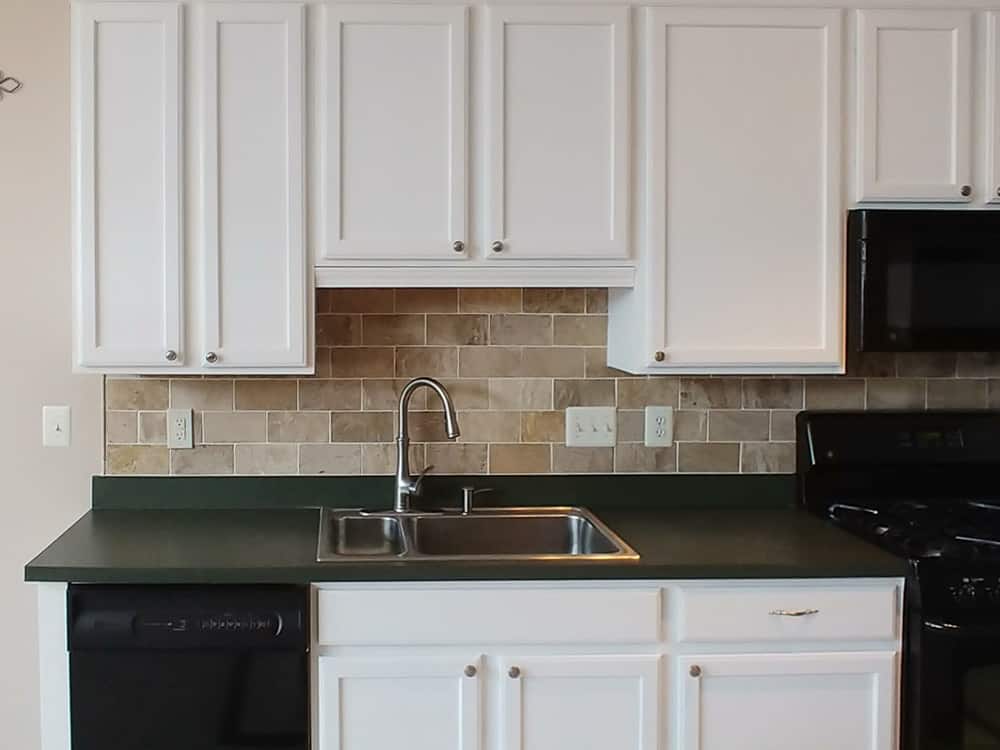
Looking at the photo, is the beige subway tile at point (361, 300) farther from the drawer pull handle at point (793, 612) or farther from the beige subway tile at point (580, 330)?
the drawer pull handle at point (793, 612)

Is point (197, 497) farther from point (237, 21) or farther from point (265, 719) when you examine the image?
point (237, 21)

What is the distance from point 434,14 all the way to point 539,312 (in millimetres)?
789

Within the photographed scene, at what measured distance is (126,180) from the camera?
8.45ft

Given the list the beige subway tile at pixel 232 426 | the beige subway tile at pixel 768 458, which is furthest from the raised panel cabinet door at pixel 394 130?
the beige subway tile at pixel 768 458

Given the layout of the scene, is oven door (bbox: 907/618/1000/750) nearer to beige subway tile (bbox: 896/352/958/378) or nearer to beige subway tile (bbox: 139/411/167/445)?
beige subway tile (bbox: 896/352/958/378)

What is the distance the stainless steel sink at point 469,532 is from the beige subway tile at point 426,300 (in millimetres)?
517

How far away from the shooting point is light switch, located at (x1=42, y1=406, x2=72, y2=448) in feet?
9.55

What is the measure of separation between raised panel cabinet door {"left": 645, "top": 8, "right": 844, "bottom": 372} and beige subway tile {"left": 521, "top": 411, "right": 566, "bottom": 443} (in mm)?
420

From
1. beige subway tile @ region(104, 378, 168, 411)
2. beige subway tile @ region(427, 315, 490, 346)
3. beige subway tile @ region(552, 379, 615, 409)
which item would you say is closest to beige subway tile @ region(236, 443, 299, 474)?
beige subway tile @ region(104, 378, 168, 411)

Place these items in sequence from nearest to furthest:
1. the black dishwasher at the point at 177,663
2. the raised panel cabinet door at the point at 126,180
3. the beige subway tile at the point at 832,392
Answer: the black dishwasher at the point at 177,663, the raised panel cabinet door at the point at 126,180, the beige subway tile at the point at 832,392

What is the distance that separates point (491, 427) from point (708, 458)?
1.87 feet

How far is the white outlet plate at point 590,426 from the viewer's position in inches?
118

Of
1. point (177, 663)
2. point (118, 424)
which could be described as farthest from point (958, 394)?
point (118, 424)

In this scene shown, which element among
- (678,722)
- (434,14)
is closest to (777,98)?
(434,14)
